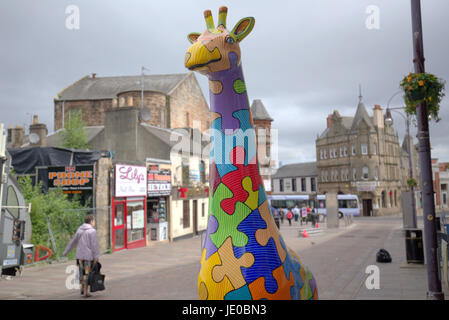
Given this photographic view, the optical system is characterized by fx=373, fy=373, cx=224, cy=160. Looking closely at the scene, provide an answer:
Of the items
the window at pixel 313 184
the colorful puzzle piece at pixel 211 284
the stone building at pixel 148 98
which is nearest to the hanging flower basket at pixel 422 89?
the colorful puzzle piece at pixel 211 284

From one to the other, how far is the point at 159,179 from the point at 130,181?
273 centimetres

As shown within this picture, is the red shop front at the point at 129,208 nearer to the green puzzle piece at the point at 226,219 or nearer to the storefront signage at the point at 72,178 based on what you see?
the storefront signage at the point at 72,178

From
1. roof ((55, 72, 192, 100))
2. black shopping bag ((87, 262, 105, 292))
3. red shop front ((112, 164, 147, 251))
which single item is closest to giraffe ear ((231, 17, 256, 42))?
black shopping bag ((87, 262, 105, 292))

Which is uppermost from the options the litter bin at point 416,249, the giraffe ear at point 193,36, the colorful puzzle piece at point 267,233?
the giraffe ear at point 193,36

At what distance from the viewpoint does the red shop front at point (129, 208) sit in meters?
17.7

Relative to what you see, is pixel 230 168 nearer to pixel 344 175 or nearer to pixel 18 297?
pixel 18 297

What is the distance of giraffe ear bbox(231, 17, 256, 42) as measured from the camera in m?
4.55

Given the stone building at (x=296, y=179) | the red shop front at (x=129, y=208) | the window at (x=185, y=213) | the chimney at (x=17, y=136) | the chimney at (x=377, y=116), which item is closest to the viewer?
the red shop front at (x=129, y=208)

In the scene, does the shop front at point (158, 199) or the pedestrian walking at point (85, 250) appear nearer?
the pedestrian walking at point (85, 250)

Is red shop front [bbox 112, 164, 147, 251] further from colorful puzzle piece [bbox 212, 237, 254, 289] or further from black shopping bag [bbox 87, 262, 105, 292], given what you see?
colorful puzzle piece [bbox 212, 237, 254, 289]

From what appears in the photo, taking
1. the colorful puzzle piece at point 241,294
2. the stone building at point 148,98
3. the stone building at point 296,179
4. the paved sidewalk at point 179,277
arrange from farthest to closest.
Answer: the stone building at point 296,179
the stone building at point 148,98
the paved sidewalk at point 179,277
the colorful puzzle piece at point 241,294

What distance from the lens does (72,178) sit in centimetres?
1684

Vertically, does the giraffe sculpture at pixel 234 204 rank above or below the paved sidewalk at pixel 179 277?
above
